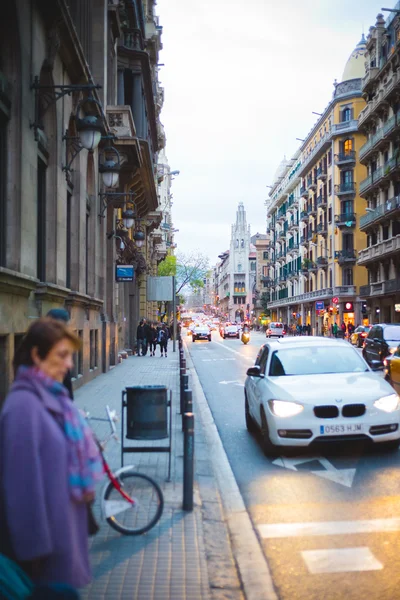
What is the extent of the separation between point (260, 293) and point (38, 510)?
14421 cm

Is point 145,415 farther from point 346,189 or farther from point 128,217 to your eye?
point 346,189

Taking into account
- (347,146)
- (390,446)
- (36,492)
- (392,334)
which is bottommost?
(390,446)

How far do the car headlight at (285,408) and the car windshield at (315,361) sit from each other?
44.1 inches

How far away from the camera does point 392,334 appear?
24.2 m

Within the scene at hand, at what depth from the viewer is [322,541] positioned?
19.4 feet

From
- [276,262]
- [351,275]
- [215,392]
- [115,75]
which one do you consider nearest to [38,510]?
[215,392]

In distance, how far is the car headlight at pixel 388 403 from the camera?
904 centimetres

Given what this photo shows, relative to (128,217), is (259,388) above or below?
below

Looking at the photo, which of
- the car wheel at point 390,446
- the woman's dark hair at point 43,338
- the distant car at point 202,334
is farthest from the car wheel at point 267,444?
the distant car at point 202,334

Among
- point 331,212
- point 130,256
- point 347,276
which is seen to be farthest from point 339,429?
point 331,212

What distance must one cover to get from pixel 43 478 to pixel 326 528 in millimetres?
3959

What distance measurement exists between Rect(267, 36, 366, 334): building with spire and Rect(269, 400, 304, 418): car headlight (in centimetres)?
5818

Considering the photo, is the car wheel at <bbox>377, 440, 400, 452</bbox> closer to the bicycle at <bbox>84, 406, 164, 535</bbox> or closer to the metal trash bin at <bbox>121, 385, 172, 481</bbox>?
the metal trash bin at <bbox>121, 385, 172, 481</bbox>

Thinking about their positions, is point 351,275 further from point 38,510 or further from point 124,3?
point 38,510
